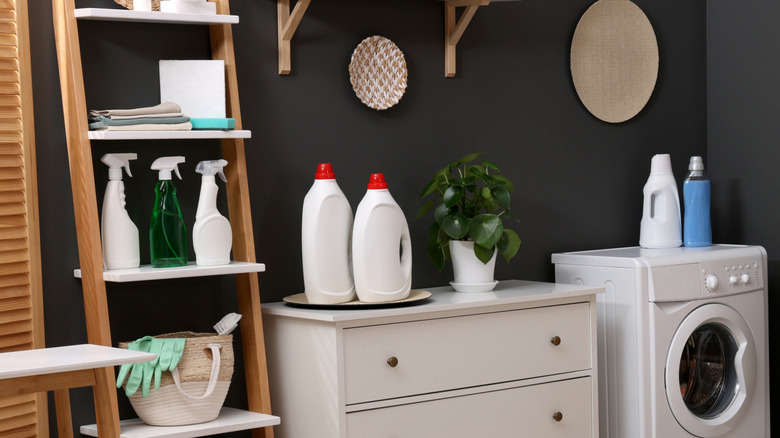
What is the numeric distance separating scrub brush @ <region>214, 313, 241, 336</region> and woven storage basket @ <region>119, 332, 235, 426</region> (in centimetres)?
6

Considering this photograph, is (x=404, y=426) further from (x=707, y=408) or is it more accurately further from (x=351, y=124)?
(x=707, y=408)

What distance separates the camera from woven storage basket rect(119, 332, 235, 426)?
2.27 metres

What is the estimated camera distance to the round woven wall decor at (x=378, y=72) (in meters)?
2.84

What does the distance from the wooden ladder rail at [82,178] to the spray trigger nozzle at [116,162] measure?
0.08 m

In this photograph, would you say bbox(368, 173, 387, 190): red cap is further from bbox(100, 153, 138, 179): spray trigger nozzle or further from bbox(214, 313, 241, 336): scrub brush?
bbox(100, 153, 138, 179): spray trigger nozzle

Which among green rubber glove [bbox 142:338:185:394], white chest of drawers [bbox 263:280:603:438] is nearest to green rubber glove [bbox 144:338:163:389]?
green rubber glove [bbox 142:338:185:394]

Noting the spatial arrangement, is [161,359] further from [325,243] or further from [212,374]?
[325,243]

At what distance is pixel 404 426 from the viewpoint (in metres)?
2.44

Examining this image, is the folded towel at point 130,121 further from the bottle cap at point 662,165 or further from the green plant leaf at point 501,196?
the bottle cap at point 662,165

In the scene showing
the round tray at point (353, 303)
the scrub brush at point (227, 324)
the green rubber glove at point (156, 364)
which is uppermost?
the round tray at point (353, 303)

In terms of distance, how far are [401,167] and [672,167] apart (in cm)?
128

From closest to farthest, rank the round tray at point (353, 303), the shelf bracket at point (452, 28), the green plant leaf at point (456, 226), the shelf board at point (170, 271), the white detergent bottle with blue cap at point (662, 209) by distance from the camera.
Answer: the shelf board at point (170, 271)
the round tray at point (353, 303)
the green plant leaf at point (456, 226)
the shelf bracket at point (452, 28)
the white detergent bottle with blue cap at point (662, 209)

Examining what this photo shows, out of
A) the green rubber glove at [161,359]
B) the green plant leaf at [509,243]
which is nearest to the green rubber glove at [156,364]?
the green rubber glove at [161,359]

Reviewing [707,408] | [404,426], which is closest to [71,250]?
[404,426]
